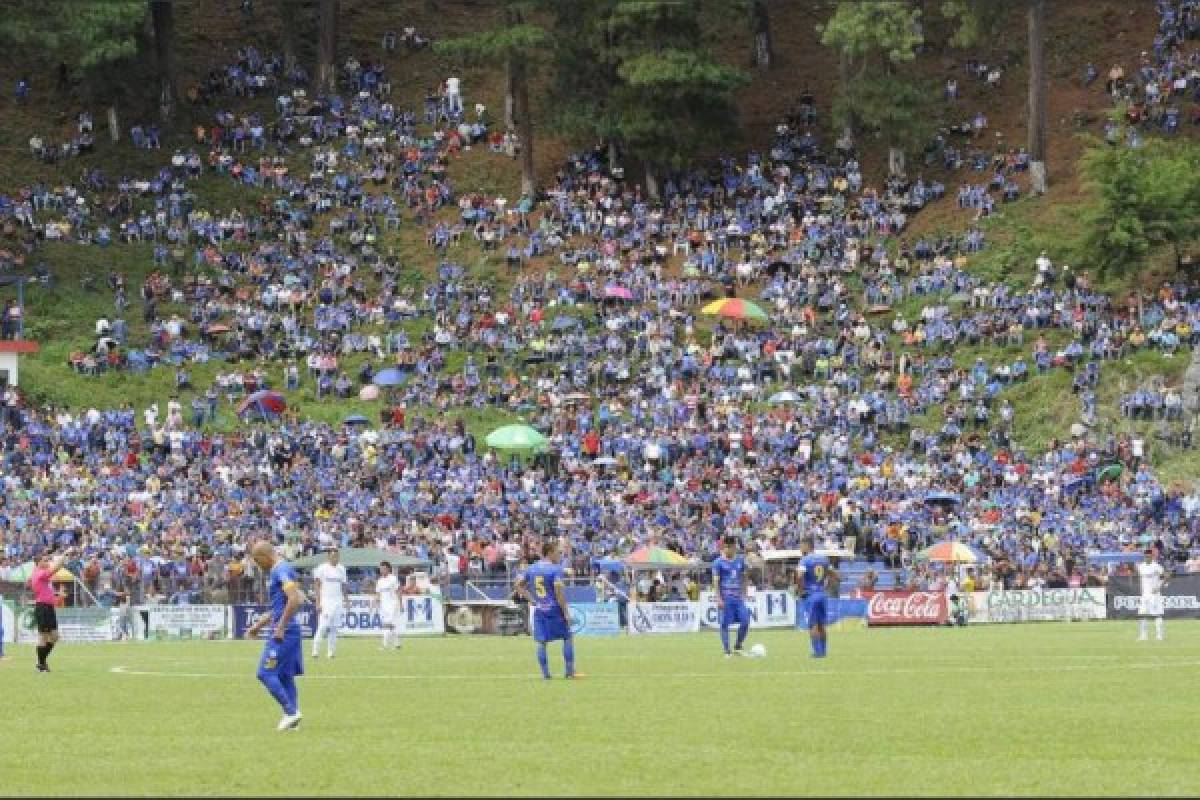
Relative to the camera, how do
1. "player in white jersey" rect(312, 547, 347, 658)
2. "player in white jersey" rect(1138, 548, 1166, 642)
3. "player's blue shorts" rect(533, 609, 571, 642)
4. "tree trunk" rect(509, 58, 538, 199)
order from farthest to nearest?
"tree trunk" rect(509, 58, 538, 199) < "player in white jersey" rect(1138, 548, 1166, 642) < "player in white jersey" rect(312, 547, 347, 658) < "player's blue shorts" rect(533, 609, 571, 642)

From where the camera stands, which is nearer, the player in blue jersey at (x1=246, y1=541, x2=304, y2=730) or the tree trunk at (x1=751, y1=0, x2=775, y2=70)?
the player in blue jersey at (x1=246, y1=541, x2=304, y2=730)

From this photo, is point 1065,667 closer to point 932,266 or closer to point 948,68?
point 932,266

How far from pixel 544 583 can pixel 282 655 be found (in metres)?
8.88

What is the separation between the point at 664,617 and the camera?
54.8 m

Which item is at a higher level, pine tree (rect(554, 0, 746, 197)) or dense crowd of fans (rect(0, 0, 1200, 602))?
pine tree (rect(554, 0, 746, 197))

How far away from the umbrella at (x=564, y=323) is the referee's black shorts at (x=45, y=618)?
1571 inches

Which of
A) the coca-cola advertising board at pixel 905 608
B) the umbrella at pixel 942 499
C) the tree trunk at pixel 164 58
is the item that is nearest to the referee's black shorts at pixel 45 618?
the coca-cola advertising board at pixel 905 608

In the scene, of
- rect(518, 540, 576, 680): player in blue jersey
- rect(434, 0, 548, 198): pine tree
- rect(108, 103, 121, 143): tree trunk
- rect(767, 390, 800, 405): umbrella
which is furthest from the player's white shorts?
rect(108, 103, 121, 143): tree trunk

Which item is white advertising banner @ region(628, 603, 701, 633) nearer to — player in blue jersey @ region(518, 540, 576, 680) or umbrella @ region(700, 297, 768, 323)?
umbrella @ region(700, 297, 768, 323)

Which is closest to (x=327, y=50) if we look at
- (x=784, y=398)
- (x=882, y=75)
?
(x=882, y=75)

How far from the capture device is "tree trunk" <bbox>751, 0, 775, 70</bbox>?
9500cm

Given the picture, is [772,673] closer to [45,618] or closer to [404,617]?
[45,618]

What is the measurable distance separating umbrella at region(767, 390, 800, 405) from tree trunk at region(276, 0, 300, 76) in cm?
3609

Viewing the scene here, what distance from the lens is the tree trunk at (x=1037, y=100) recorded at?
262 ft
